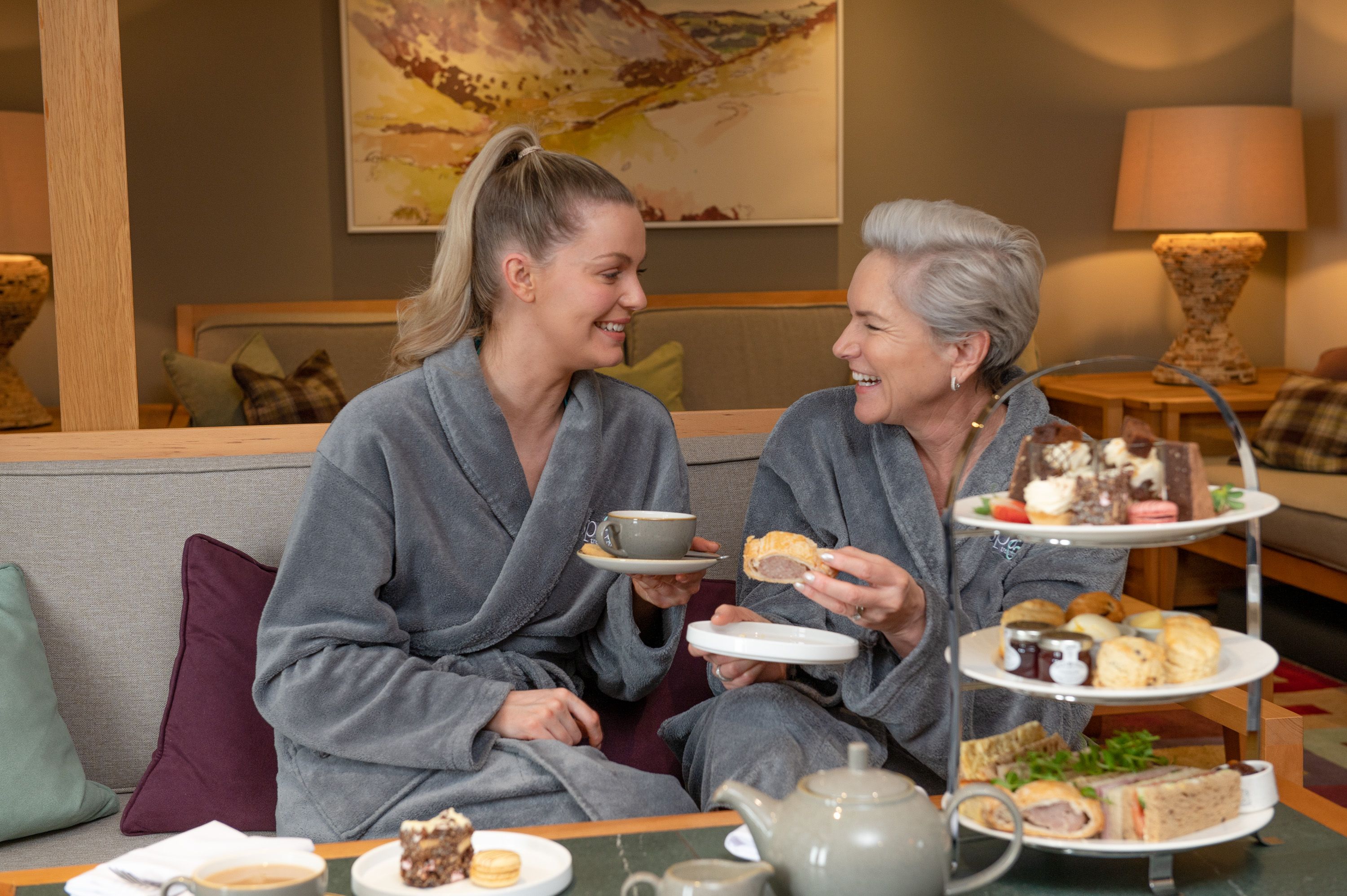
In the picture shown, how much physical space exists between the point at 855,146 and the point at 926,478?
10.3 ft

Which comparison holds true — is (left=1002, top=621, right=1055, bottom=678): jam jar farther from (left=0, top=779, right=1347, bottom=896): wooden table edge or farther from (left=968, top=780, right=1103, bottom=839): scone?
(left=0, top=779, right=1347, bottom=896): wooden table edge

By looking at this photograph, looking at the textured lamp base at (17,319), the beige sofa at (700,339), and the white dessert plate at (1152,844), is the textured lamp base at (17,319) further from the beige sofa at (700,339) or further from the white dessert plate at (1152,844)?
the white dessert plate at (1152,844)

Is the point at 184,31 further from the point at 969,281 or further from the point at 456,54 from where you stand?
the point at 969,281

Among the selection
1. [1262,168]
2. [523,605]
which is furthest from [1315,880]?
[1262,168]

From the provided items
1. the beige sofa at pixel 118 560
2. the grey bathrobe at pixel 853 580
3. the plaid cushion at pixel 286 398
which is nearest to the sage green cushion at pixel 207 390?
the plaid cushion at pixel 286 398

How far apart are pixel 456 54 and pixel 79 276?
2.55 m

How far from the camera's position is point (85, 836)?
68.8 inches

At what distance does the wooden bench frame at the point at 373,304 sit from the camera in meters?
4.29

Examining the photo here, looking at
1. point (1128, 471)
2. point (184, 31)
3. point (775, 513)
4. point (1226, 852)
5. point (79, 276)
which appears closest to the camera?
point (1128, 471)

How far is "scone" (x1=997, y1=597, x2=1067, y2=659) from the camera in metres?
1.21

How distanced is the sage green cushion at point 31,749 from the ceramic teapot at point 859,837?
3.69ft

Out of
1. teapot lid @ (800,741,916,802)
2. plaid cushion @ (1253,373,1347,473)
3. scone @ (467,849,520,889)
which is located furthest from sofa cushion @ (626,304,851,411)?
teapot lid @ (800,741,916,802)

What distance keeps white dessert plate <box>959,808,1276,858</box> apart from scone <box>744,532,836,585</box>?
1.09 feet

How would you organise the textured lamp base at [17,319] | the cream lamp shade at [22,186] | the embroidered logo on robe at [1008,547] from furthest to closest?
1. the textured lamp base at [17,319]
2. the cream lamp shade at [22,186]
3. the embroidered logo on robe at [1008,547]
